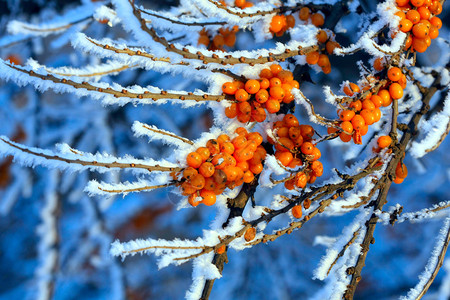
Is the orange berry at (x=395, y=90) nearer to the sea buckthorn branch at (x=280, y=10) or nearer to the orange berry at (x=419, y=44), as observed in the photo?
the orange berry at (x=419, y=44)

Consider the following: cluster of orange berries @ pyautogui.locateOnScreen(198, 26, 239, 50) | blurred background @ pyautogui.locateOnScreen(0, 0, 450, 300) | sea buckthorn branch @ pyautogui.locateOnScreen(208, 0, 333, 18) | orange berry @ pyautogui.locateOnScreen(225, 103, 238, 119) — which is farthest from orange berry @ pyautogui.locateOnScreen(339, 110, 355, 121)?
blurred background @ pyautogui.locateOnScreen(0, 0, 450, 300)

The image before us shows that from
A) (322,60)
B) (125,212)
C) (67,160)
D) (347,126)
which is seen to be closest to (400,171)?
(347,126)

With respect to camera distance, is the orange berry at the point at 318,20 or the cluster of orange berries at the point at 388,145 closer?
the cluster of orange berries at the point at 388,145

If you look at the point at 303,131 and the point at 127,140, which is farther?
the point at 127,140

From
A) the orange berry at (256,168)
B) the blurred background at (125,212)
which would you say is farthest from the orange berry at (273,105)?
the blurred background at (125,212)

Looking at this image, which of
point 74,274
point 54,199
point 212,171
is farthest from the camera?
point 74,274

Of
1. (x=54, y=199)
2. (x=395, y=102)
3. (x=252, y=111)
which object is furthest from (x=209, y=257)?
(x=54, y=199)

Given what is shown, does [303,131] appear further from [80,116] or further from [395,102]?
[80,116]
